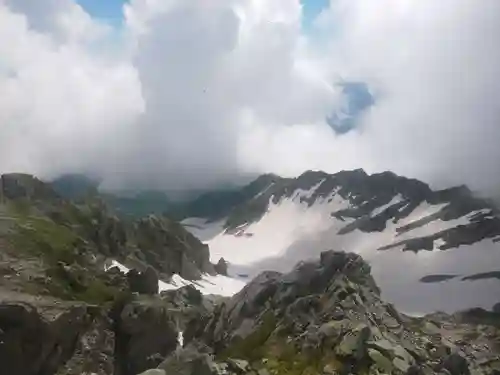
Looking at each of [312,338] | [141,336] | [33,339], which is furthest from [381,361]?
[141,336]

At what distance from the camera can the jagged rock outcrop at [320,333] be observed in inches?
3971

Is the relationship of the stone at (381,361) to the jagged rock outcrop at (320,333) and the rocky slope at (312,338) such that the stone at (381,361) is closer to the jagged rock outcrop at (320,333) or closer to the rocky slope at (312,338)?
the rocky slope at (312,338)

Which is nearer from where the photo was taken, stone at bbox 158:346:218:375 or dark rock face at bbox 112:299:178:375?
stone at bbox 158:346:218:375

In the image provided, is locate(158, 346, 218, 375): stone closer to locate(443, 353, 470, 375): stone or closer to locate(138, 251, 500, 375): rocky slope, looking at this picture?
locate(138, 251, 500, 375): rocky slope

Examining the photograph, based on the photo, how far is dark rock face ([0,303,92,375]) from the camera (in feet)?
465

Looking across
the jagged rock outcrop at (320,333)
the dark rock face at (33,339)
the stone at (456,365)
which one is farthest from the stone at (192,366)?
the dark rock face at (33,339)

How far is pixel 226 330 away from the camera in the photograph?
165625mm

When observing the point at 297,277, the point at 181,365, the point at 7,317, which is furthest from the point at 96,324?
the point at 181,365

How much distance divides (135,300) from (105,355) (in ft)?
78.6

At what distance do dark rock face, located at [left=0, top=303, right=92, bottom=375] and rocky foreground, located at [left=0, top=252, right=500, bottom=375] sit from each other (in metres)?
0.22

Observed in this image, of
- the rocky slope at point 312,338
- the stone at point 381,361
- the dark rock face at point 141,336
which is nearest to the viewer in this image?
the stone at point 381,361

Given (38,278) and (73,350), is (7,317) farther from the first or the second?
(38,278)

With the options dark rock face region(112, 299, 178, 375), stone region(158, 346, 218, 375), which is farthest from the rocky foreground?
dark rock face region(112, 299, 178, 375)

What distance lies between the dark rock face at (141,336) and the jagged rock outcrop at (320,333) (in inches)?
428
